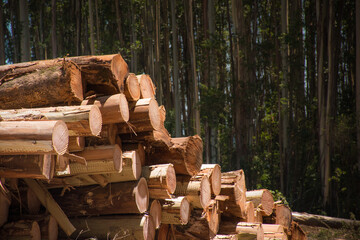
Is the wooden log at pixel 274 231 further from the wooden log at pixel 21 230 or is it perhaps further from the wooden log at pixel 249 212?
the wooden log at pixel 21 230

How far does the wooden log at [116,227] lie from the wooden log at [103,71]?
1242 mm

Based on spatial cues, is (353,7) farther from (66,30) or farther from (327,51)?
(66,30)

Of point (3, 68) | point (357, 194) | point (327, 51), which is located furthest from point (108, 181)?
point (327, 51)

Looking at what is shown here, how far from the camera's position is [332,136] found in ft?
30.4

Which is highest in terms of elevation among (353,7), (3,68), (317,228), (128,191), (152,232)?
(353,7)

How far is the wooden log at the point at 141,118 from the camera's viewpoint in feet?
12.1

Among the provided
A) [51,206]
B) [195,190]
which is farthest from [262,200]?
[51,206]

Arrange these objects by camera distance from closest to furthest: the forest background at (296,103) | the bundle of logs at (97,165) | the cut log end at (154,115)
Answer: the bundle of logs at (97,165), the cut log end at (154,115), the forest background at (296,103)

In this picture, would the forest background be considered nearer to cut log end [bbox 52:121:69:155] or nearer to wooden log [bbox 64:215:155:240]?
wooden log [bbox 64:215:155:240]

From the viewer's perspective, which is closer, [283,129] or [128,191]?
[128,191]

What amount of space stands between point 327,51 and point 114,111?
7.78 meters

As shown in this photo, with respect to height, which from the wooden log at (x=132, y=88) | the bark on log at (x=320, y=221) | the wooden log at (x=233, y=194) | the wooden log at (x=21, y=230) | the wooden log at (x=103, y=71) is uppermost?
the wooden log at (x=103, y=71)

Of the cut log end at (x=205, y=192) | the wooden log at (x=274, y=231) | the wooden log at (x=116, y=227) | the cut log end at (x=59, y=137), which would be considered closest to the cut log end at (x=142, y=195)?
the wooden log at (x=116, y=227)

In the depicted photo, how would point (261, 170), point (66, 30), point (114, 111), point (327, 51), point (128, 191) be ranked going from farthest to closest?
point (66, 30)
point (261, 170)
point (327, 51)
point (128, 191)
point (114, 111)
